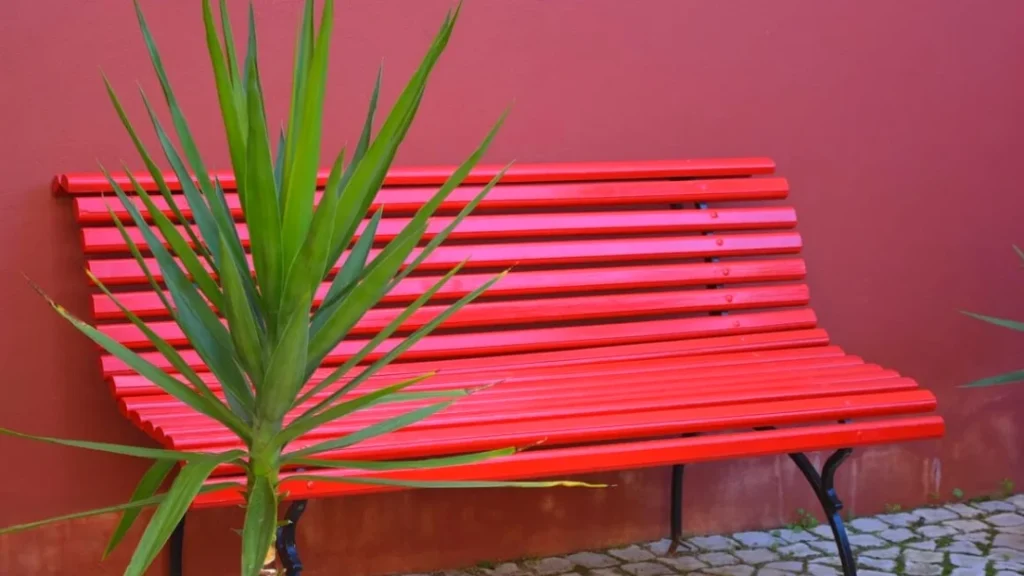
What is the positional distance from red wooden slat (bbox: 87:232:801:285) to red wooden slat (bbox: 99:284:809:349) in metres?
0.11

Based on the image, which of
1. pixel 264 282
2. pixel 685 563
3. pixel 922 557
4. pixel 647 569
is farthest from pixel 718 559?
pixel 264 282

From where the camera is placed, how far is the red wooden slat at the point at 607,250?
3.42 m

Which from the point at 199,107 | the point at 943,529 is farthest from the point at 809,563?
the point at 199,107

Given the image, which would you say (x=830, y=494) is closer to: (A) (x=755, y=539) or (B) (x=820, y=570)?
(B) (x=820, y=570)

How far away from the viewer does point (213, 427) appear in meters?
2.66

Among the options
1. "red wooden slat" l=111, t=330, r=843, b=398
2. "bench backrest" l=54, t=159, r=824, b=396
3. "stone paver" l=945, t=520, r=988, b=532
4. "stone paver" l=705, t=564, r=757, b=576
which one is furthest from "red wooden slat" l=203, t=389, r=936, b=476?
"stone paver" l=945, t=520, r=988, b=532

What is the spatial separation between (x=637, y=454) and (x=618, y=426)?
3.1 inches

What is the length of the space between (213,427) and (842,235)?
7.71 ft

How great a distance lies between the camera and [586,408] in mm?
2898

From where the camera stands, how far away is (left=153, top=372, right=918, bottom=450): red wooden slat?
2.59 meters

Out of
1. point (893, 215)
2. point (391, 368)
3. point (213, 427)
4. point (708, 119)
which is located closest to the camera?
point (213, 427)

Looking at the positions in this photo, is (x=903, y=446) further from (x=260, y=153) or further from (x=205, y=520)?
(x=260, y=153)

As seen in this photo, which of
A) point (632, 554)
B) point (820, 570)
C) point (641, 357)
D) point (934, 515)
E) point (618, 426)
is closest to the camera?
point (618, 426)

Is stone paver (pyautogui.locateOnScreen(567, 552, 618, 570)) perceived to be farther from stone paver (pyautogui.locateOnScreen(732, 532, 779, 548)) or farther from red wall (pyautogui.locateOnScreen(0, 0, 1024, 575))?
stone paver (pyautogui.locateOnScreen(732, 532, 779, 548))
